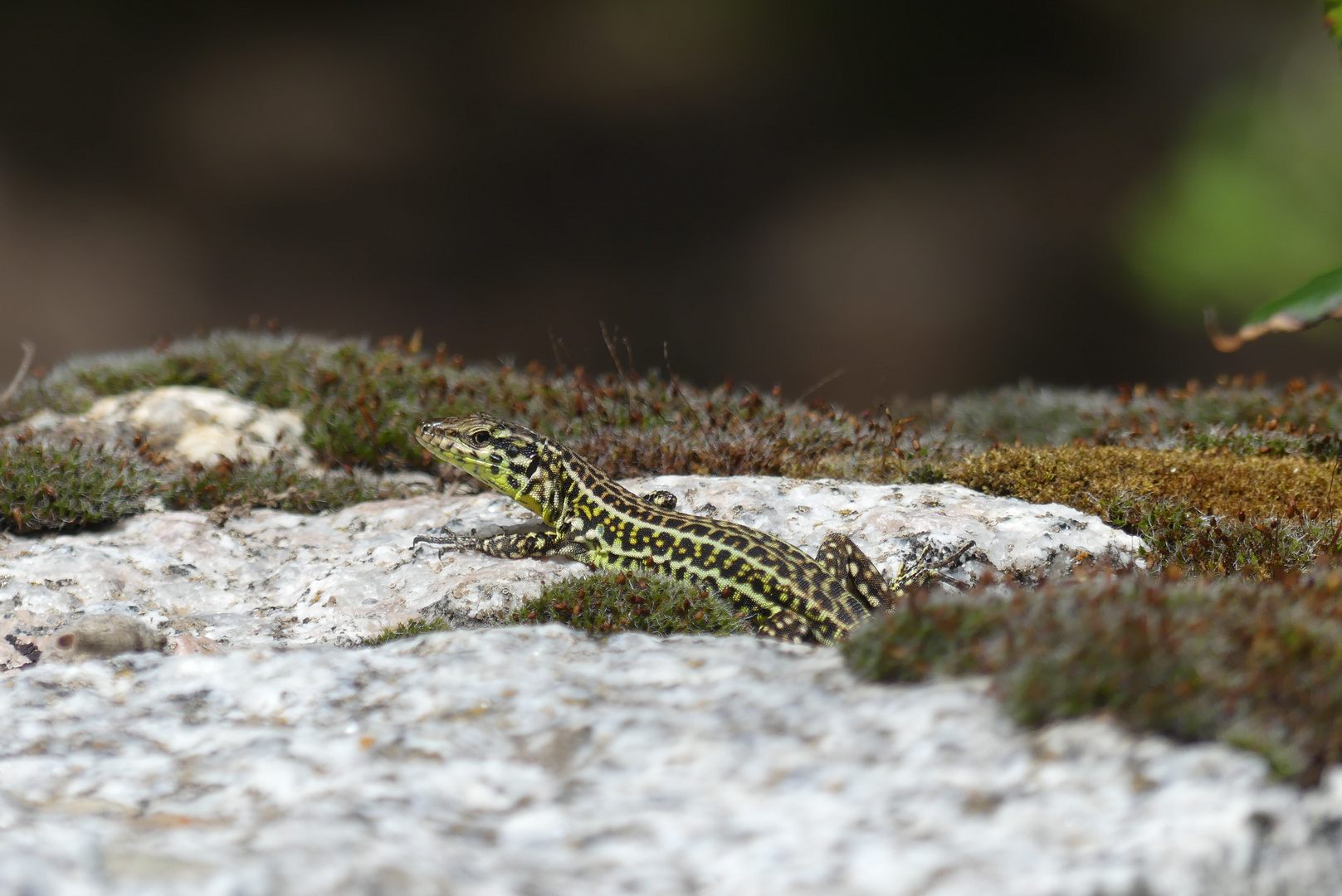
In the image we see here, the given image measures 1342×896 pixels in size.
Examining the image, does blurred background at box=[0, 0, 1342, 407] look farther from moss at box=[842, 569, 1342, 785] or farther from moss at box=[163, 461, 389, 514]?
moss at box=[842, 569, 1342, 785]

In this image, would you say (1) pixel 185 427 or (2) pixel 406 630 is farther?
(1) pixel 185 427

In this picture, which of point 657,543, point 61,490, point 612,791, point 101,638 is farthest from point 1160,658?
point 61,490

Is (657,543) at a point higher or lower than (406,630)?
higher

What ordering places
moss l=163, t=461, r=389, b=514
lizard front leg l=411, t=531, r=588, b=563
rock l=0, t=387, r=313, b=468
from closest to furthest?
lizard front leg l=411, t=531, r=588, b=563 → moss l=163, t=461, r=389, b=514 → rock l=0, t=387, r=313, b=468

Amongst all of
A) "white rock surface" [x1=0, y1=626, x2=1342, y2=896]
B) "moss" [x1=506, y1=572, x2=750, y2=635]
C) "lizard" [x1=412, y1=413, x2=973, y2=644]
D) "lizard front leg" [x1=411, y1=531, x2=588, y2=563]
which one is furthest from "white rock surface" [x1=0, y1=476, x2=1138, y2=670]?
"white rock surface" [x1=0, y1=626, x2=1342, y2=896]

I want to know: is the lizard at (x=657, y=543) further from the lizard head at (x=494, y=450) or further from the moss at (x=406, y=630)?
the moss at (x=406, y=630)

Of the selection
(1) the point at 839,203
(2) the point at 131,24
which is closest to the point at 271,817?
(1) the point at 839,203

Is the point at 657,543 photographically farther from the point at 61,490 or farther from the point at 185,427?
the point at 185,427

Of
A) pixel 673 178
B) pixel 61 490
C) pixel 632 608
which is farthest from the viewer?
pixel 673 178
